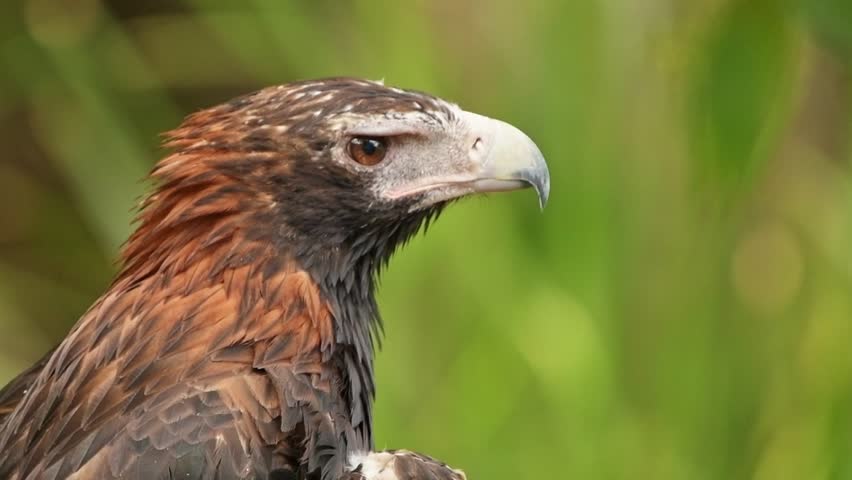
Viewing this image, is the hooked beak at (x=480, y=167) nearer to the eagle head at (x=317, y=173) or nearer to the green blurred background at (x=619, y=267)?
the eagle head at (x=317, y=173)

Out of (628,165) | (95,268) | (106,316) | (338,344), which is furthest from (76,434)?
(95,268)

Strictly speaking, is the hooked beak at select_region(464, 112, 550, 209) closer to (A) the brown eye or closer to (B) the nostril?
(B) the nostril

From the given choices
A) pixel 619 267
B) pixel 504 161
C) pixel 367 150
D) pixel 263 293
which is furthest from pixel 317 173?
pixel 619 267

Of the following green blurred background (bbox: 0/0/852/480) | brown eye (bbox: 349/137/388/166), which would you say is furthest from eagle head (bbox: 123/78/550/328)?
green blurred background (bbox: 0/0/852/480)

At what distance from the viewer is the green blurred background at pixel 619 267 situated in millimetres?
4047

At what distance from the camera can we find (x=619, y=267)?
4141mm

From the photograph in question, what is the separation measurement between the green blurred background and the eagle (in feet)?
3.48

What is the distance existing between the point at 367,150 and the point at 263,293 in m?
0.35

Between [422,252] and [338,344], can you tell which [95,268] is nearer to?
[422,252]

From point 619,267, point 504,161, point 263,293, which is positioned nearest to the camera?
point 263,293

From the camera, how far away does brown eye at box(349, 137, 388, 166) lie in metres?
2.93

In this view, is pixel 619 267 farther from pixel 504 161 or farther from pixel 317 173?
pixel 317 173

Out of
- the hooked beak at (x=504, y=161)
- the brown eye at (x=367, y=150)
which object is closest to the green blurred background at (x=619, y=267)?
the hooked beak at (x=504, y=161)

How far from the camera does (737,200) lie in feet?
13.6
